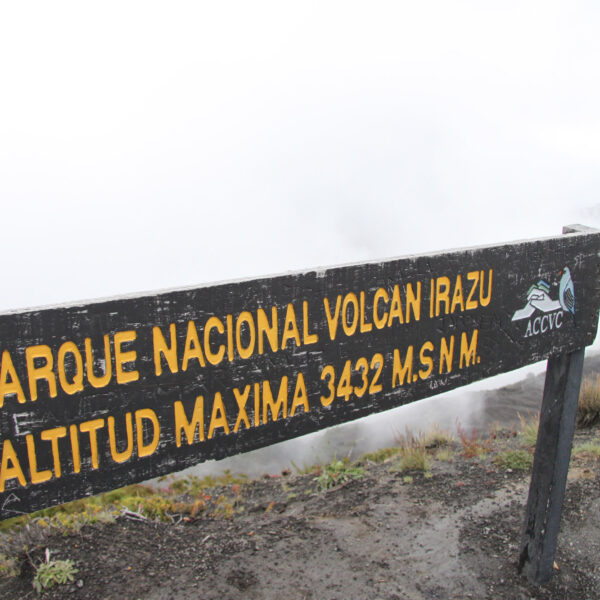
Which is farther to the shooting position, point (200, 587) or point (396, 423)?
point (396, 423)

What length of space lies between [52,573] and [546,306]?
2457 millimetres

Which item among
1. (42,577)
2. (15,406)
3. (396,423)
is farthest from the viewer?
A: (396,423)

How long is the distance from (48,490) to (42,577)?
1.86m

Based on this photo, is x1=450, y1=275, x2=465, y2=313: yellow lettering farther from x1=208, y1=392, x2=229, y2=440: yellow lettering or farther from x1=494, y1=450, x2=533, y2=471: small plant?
x1=494, y1=450, x2=533, y2=471: small plant

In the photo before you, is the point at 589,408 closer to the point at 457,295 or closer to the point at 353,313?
the point at 457,295

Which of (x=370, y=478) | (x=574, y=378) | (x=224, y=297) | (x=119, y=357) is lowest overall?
(x=370, y=478)

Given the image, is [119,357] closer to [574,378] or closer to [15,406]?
[15,406]

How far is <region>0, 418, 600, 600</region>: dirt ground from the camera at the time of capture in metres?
2.82

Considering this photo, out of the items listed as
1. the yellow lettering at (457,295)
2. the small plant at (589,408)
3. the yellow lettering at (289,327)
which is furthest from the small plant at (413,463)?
the yellow lettering at (289,327)

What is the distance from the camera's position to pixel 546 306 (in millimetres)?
2207

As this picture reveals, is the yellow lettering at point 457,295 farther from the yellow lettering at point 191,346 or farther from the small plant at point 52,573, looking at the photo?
the small plant at point 52,573

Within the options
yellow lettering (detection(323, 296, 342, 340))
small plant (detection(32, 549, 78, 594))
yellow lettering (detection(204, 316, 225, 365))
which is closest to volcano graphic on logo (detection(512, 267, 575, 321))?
yellow lettering (detection(323, 296, 342, 340))

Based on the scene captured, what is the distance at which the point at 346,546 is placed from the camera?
10.6ft

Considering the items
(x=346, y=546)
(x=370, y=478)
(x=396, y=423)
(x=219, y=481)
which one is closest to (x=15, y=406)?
(x=346, y=546)
